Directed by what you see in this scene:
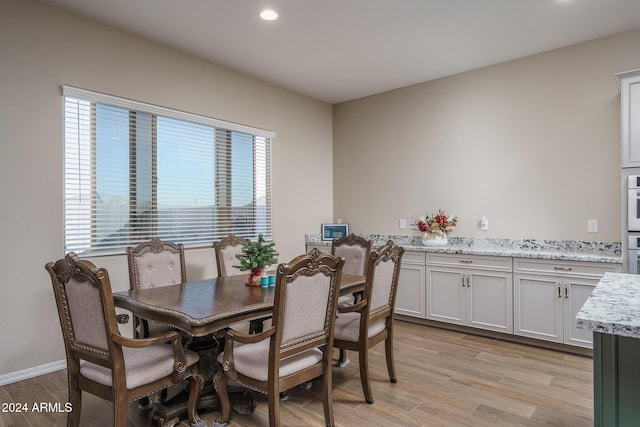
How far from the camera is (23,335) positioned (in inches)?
116

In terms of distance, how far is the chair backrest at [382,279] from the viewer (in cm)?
251

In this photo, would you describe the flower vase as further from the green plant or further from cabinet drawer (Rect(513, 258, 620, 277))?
the green plant

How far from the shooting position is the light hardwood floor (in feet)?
7.72

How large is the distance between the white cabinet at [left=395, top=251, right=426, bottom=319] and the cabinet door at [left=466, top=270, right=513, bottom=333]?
1.76ft

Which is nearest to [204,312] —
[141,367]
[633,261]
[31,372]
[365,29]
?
[141,367]

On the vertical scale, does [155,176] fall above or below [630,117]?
below

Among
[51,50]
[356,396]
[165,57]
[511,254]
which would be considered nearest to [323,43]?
[165,57]

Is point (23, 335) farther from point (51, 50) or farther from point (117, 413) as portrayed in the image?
point (51, 50)

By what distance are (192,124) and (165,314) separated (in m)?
2.61

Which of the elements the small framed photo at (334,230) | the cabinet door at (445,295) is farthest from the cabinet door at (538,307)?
the small framed photo at (334,230)

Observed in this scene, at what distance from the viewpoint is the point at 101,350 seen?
1.87 metres

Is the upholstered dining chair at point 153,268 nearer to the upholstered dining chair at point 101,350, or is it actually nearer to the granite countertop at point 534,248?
the upholstered dining chair at point 101,350

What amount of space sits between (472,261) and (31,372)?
4065 mm

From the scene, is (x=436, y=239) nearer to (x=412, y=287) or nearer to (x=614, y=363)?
(x=412, y=287)
